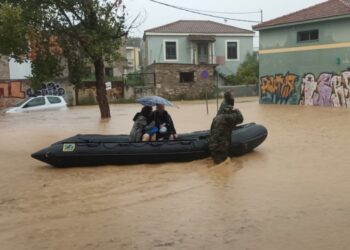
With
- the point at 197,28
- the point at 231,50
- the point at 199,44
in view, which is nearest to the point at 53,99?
the point at 199,44

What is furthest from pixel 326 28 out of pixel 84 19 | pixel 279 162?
pixel 279 162

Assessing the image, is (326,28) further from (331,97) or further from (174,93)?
(174,93)

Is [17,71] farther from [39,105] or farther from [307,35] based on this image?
[307,35]

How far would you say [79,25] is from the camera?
62.9 feet

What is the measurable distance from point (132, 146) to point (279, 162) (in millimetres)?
3189

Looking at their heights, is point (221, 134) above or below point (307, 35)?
below

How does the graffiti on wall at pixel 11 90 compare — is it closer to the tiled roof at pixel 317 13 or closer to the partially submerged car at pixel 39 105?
the partially submerged car at pixel 39 105

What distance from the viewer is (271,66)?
31391mm

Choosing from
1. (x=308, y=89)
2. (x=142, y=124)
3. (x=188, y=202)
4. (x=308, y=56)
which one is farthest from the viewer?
(x=308, y=89)

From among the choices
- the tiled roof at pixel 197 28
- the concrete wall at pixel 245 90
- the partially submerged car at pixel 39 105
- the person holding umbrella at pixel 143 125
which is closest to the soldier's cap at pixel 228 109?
the person holding umbrella at pixel 143 125

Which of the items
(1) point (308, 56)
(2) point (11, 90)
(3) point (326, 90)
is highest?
(1) point (308, 56)

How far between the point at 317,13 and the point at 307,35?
129 cm

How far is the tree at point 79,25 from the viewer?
1603 centimetres

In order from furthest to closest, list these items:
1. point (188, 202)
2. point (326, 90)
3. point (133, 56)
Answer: point (133, 56), point (326, 90), point (188, 202)
